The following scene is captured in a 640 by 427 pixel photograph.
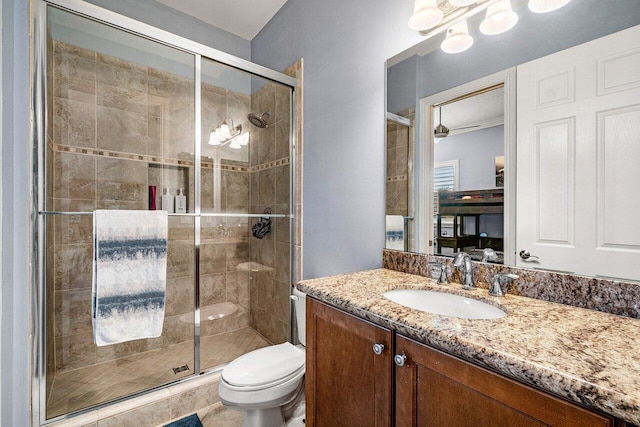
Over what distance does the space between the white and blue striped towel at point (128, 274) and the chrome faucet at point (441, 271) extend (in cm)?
144

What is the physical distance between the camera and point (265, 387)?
4.28 feet

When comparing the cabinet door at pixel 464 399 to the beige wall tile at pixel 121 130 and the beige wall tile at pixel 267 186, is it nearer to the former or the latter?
the beige wall tile at pixel 267 186

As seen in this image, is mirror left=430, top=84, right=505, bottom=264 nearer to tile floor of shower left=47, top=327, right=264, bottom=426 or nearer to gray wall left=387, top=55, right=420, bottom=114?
gray wall left=387, top=55, right=420, bottom=114

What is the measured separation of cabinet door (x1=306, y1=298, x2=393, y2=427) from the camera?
80cm

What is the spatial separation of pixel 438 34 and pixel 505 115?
491 millimetres

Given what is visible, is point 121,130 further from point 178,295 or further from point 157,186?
point 178,295

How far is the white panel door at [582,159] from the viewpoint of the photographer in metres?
0.79

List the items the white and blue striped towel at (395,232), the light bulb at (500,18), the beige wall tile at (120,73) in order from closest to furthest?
the light bulb at (500,18)
the white and blue striped towel at (395,232)
the beige wall tile at (120,73)

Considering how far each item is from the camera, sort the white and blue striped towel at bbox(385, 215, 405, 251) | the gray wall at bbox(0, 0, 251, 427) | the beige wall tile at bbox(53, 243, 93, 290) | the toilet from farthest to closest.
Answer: the beige wall tile at bbox(53, 243, 93, 290)
the white and blue striped towel at bbox(385, 215, 405, 251)
the toilet
the gray wall at bbox(0, 0, 251, 427)

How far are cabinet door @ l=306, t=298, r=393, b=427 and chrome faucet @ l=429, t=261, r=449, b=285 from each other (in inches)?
18.9

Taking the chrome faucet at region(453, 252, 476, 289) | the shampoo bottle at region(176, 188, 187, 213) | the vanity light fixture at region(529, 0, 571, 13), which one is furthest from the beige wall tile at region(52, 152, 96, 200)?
the vanity light fixture at region(529, 0, 571, 13)

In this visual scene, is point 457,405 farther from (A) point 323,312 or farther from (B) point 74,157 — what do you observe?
(B) point 74,157

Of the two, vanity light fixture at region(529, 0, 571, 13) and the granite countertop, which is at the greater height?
vanity light fixture at region(529, 0, 571, 13)

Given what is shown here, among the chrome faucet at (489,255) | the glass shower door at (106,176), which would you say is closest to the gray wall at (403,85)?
the chrome faucet at (489,255)
